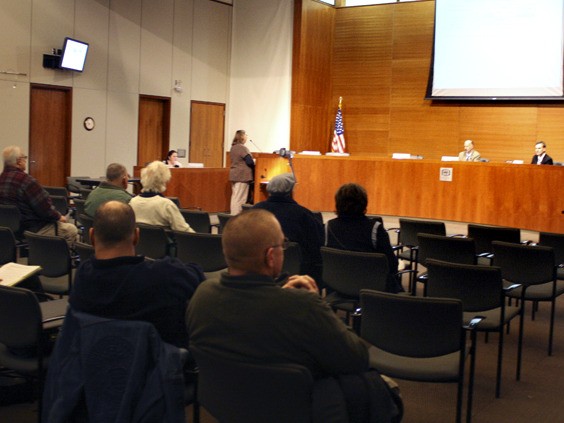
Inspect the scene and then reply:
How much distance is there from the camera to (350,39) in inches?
617

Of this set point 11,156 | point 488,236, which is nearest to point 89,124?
point 11,156

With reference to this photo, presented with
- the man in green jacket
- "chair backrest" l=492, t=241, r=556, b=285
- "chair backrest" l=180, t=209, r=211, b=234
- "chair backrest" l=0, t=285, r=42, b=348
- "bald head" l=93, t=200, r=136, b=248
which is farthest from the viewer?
"chair backrest" l=180, t=209, r=211, b=234

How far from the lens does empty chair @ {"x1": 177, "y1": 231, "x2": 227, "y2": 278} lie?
535 cm

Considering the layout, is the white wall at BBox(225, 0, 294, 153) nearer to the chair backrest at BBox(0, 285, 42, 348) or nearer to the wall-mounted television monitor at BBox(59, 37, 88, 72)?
the wall-mounted television monitor at BBox(59, 37, 88, 72)

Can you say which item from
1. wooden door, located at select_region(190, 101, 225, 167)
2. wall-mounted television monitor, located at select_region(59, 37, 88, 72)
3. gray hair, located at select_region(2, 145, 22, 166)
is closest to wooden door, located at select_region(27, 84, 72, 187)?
wall-mounted television monitor, located at select_region(59, 37, 88, 72)

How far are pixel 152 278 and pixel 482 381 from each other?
273 centimetres

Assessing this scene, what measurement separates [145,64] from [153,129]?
128 centimetres

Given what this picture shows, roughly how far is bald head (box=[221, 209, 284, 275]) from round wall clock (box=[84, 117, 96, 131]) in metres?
11.2

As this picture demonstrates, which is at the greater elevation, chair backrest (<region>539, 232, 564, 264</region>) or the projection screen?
the projection screen

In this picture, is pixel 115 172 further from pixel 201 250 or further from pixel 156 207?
pixel 201 250

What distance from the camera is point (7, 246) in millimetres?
5277

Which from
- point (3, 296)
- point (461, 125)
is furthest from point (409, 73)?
point (3, 296)

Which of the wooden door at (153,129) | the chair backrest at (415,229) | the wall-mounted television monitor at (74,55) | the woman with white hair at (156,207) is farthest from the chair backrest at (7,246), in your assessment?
the wooden door at (153,129)

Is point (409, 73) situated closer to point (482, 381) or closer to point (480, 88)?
point (480, 88)
